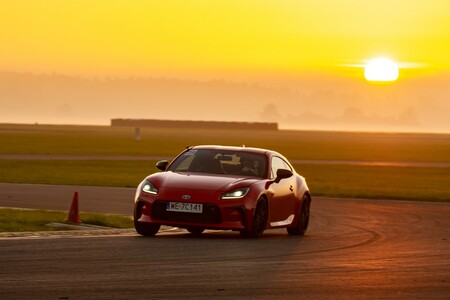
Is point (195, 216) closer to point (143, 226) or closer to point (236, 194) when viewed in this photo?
point (236, 194)

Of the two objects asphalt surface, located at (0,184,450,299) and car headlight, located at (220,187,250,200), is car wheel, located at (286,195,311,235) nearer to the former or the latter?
asphalt surface, located at (0,184,450,299)

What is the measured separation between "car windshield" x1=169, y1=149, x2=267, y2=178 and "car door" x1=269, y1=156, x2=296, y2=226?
296 millimetres

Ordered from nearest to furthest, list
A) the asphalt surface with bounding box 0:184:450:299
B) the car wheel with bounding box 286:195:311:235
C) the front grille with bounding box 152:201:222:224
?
the asphalt surface with bounding box 0:184:450:299 < the front grille with bounding box 152:201:222:224 < the car wheel with bounding box 286:195:311:235

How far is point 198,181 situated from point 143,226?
3.61 ft

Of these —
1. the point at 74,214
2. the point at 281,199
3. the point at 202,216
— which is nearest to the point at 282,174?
the point at 281,199

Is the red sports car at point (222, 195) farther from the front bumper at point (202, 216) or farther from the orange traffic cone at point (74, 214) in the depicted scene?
the orange traffic cone at point (74, 214)

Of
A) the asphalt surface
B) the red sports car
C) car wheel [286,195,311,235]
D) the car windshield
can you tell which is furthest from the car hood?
car wheel [286,195,311,235]

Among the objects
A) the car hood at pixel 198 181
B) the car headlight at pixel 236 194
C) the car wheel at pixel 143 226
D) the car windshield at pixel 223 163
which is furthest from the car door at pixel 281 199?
the car wheel at pixel 143 226

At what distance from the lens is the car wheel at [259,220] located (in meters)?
18.8

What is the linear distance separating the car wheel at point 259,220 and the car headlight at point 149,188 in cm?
153

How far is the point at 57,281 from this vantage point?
12.2 metres

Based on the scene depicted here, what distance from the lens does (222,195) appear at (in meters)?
18.4

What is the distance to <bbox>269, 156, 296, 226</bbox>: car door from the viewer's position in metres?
19.7

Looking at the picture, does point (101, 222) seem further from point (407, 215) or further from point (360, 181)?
point (360, 181)
